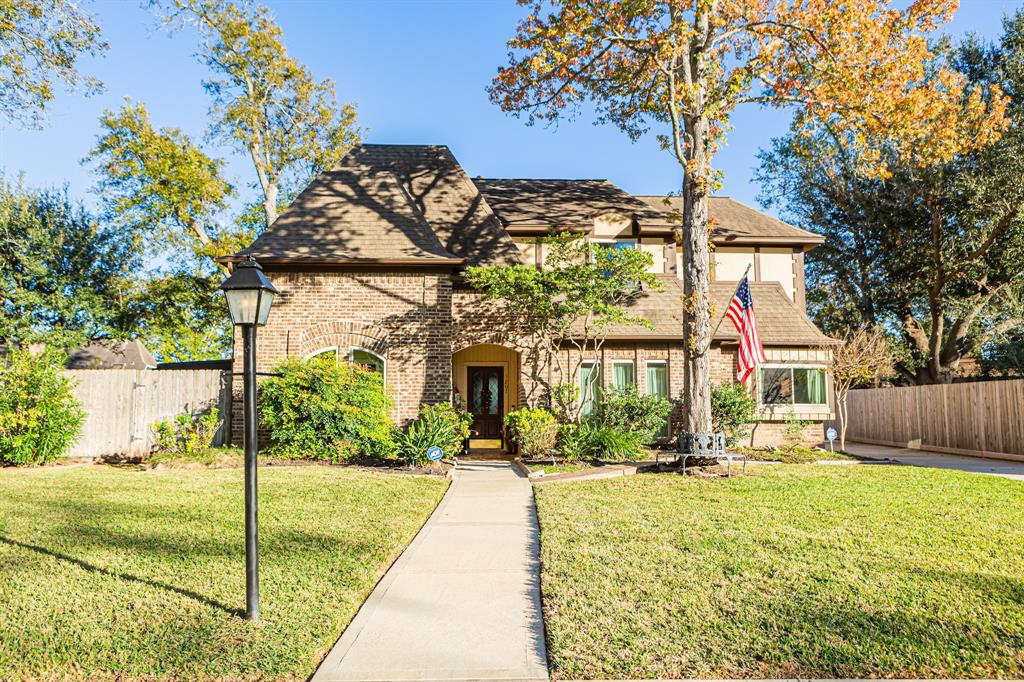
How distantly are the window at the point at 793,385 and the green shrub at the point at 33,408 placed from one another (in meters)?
16.2

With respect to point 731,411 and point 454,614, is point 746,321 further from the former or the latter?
point 454,614

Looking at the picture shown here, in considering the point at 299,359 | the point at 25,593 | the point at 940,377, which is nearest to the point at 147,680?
the point at 25,593

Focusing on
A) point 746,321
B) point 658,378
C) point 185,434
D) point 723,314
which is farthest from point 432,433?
point 723,314

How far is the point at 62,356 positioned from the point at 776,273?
18657 millimetres

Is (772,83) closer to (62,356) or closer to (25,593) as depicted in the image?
(25,593)

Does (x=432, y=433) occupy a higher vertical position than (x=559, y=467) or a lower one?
higher

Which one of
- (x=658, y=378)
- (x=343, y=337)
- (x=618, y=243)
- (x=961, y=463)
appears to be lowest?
(x=961, y=463)

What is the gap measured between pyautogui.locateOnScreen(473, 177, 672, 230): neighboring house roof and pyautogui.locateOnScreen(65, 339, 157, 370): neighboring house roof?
15.8 metres

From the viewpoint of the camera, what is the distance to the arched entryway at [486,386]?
17.0m

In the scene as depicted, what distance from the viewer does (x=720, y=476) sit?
10820 millimetres

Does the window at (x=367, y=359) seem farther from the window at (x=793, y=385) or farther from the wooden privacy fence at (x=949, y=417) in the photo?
the wooden privacy fence at (x=949, y=417)

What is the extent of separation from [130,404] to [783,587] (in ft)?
45.7

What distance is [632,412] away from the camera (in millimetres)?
14867

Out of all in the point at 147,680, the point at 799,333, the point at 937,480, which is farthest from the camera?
the point at 799,333
